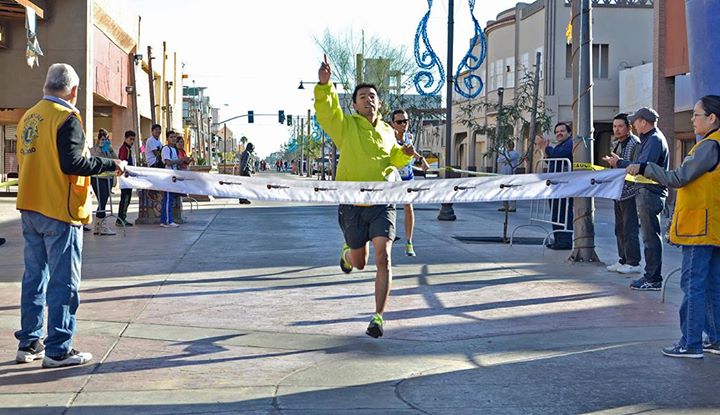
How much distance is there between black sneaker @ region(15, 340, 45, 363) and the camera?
245 inches

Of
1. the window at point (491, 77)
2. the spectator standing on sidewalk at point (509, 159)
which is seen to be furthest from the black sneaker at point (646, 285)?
the window at point (491, 77)

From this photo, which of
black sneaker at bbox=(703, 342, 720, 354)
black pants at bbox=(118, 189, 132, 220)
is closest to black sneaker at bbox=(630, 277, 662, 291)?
black sneaker at bbox=(703, 342, 720, 354)

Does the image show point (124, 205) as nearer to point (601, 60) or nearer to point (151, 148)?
point (151, 148)

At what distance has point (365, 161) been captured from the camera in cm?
750

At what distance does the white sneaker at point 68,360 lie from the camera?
608 centimetres

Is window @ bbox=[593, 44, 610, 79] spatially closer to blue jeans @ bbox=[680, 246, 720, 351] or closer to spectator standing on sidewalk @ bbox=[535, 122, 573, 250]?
spectator standing on sidewalk @ bbox=[535, 122, 573, 250]

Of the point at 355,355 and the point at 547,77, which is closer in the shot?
the point at 355,355

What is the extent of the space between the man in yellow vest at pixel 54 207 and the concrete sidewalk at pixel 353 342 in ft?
0.82

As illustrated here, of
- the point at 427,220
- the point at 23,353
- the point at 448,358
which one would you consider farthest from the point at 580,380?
the point at 427,220

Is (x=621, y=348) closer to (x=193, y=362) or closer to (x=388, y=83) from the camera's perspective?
(x=193, y=362)

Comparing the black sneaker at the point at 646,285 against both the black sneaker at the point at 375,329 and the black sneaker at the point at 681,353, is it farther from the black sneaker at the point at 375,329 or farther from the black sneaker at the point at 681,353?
the black sneaker at the point at 375,329

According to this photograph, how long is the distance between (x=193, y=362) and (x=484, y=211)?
20.0 metres

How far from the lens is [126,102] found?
44469 mm

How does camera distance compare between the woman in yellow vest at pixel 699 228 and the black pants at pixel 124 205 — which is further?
the black pants at pixel 124 205
